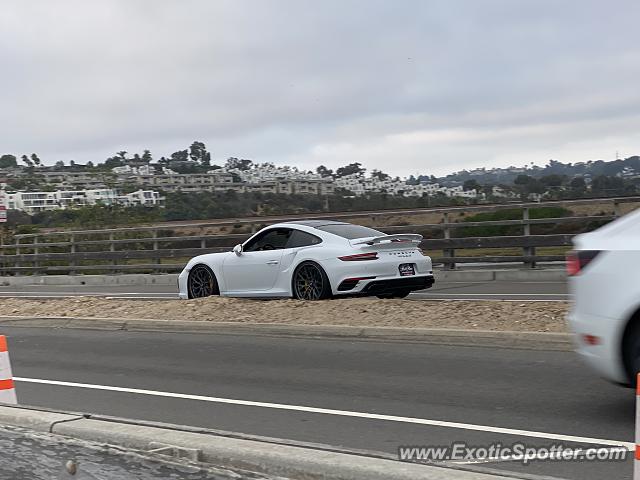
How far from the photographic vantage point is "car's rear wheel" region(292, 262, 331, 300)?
12.4 m

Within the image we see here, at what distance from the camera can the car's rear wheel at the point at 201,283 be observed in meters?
14.1

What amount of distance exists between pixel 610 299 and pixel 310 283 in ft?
23.0

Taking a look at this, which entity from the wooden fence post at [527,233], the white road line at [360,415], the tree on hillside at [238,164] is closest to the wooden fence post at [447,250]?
the wooden fence post at [527,233]

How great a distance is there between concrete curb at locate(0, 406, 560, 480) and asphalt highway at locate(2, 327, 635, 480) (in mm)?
638

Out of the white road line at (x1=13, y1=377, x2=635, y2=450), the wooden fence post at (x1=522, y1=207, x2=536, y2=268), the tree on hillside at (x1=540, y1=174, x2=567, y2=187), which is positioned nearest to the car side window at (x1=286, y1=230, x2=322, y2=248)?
the white road line at (x1=13, y1=377, x2=635, y2=450)

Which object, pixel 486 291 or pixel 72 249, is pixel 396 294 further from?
pixel 72 249

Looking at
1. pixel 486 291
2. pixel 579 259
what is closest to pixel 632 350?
pixel 579 259

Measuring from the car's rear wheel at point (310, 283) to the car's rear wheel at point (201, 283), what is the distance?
6.16ft

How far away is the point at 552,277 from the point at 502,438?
12343 mm

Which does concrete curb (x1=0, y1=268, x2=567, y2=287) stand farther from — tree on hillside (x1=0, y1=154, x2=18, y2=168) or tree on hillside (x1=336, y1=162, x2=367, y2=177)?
tree on hillside (x1=0, y1=154, x2=18, y2=168)

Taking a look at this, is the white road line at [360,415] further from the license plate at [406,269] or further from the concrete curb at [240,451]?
the license plate at [406,269]

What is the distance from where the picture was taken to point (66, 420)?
21.0ft

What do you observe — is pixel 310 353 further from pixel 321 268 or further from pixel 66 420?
pixel 66 420

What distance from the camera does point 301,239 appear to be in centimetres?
1288
